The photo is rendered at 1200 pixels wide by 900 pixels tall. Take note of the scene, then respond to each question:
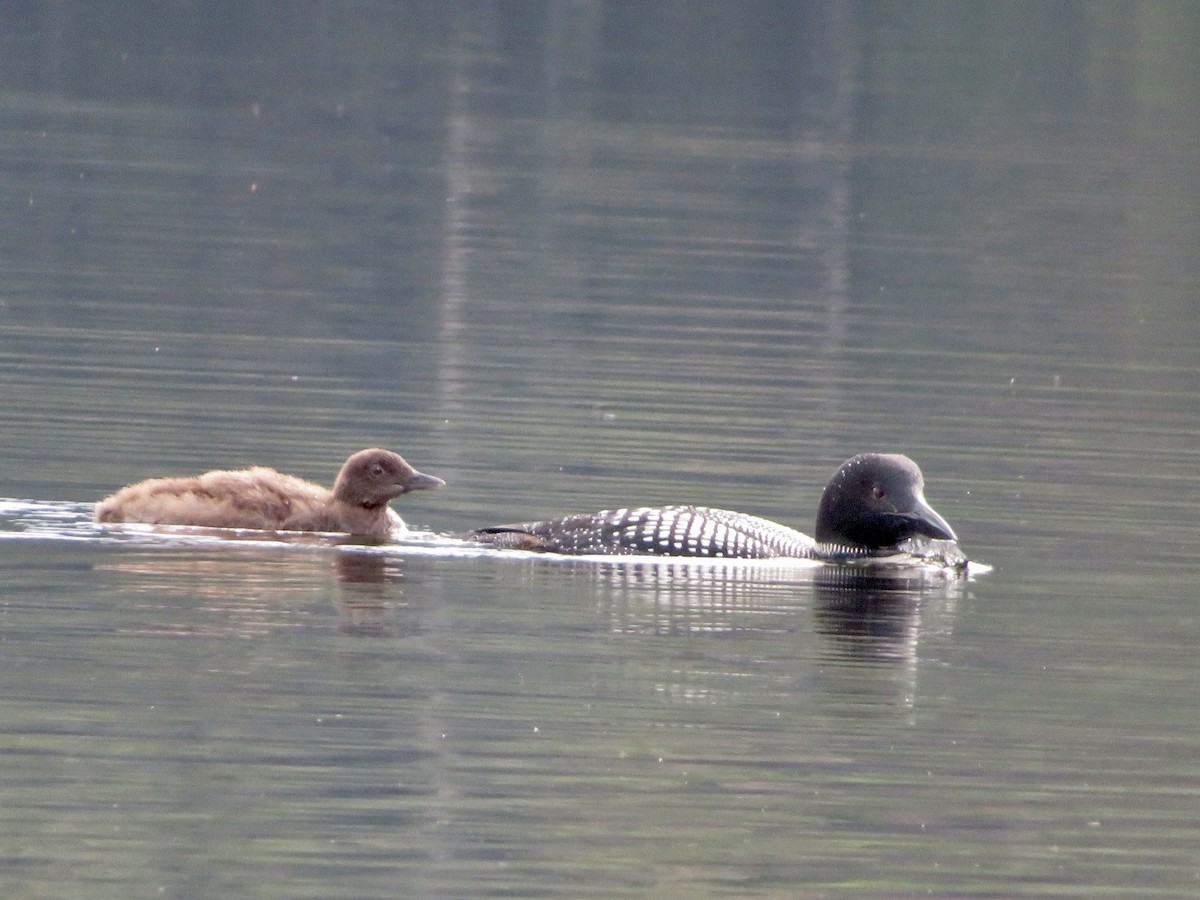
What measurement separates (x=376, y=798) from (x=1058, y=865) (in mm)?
1760

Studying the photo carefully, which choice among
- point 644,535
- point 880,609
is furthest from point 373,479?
point 880,609

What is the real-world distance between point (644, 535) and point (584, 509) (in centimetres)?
98

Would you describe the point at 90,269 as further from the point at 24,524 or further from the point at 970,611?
the point at 970,611

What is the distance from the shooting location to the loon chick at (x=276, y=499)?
11.0 m

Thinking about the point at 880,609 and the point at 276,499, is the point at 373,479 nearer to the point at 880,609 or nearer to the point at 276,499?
the point at 276,499

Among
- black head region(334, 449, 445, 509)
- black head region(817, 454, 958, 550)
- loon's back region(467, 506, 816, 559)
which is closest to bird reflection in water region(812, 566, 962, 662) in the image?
black head region(817, 454, 958, 550)

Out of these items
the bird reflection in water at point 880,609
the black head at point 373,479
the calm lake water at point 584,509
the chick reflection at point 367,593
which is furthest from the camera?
the black head at point 373,479

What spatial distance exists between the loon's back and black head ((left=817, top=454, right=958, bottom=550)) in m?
0.41

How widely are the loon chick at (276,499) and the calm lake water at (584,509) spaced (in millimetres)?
187

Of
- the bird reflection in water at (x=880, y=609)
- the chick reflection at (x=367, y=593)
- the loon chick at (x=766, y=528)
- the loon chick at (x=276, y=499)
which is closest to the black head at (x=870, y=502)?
the loon chick at (x=766, y=528)

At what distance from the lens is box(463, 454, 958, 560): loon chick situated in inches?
433

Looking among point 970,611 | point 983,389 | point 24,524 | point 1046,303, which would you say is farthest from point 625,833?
point 1046,303

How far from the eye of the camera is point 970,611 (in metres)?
10.3

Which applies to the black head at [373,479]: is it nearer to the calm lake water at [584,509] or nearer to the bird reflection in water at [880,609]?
the calm lake water at [584,509]
